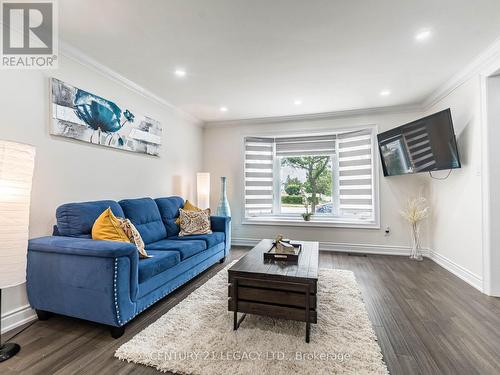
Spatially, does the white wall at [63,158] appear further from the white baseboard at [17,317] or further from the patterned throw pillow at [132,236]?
the patterned throw pillow at [132,236]

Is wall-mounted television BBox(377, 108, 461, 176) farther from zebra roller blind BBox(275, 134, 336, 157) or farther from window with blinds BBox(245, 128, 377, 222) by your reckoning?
zebra roller blind BBox(275, 134, 336, 157)

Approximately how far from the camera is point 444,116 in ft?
9.55

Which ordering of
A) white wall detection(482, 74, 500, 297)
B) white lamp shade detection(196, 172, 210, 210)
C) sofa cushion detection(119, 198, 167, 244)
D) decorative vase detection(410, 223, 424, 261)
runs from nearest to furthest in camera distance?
white wall detection(482, 74, 500, 297)
sofa cushion detection(119, 198, 167, 244)
decorative vase detection(410, 223, 424, 261)
white lamp shade detection(196, 172, 210, 210)

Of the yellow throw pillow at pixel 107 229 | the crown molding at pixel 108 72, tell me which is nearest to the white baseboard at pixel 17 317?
the yellow throw pillow at pixel 107 229

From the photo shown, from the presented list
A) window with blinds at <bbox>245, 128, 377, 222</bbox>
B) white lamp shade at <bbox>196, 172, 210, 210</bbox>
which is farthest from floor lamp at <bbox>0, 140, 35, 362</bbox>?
window with blinds at <bbox>245, 128, 377, 222</bbox>

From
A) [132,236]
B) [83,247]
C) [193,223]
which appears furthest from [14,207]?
[193,223]

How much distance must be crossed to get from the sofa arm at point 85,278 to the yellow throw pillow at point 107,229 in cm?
22

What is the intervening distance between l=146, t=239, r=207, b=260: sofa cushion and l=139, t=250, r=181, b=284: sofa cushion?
0.34 feet

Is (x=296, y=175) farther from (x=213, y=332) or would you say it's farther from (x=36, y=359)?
(x=36, y=359)

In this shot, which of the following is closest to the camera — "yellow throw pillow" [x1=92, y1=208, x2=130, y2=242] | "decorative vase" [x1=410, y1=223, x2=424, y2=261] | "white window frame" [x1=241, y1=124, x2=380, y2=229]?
"yellow throw pillow" [x1=92, y1=208, x2=130, y2=242]

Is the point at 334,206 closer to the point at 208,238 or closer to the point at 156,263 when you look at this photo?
the point at 208,238

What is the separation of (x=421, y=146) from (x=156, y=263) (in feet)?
11.6

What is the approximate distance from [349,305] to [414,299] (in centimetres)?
75

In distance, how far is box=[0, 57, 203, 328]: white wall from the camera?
2.04 metres
